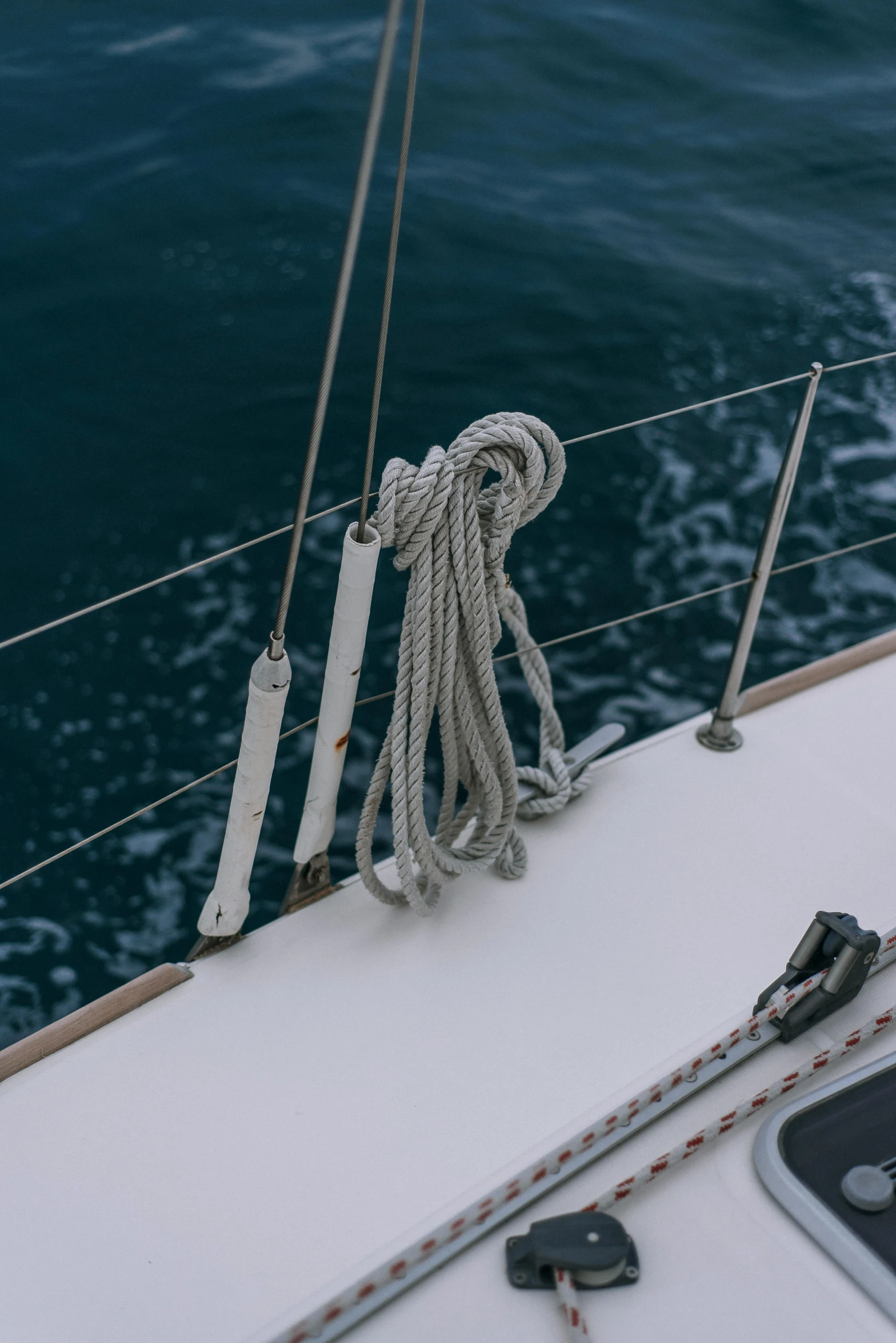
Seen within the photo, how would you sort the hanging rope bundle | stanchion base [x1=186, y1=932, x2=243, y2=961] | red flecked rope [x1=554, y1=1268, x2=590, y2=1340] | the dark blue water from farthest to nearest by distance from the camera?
the dark blue water
stanchion base [x1=186, y1=932, x2=243, y2=961]
the hanging rope bundle
red flecked rope [x1=554, y1=1268, x2=590, y2=1340]

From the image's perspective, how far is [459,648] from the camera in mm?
1650

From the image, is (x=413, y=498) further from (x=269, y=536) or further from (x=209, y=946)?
(x=209, y=946)

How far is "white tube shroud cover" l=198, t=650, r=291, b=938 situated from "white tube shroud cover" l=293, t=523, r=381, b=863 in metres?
0.08

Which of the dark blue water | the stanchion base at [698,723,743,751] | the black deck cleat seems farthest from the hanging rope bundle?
the dark blue water

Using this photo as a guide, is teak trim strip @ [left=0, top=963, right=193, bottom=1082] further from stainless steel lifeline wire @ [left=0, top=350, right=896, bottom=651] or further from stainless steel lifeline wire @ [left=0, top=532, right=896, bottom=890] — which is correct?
stainless steel lifeline wire @ [left=0, top=350, right=896, bottom=651]

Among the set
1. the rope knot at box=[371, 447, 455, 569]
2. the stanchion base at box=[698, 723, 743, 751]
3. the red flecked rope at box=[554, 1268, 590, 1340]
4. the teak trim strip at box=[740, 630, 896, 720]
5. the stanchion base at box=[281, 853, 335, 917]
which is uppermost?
the rope knot at box=[371, 447, 455, 569]

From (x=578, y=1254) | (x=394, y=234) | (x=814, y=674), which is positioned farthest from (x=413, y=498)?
(x=814, y=674)

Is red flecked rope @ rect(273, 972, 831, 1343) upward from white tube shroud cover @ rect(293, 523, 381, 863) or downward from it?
downward

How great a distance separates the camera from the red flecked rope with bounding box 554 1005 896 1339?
1.20m

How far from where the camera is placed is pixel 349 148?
4.79 m

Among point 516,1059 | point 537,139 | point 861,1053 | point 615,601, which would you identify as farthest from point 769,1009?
point 537,139

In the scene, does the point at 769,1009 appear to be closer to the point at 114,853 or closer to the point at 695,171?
the point at 114,853

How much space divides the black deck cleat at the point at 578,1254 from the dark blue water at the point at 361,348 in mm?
Answer: 1214

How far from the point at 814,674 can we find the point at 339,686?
99 cm
